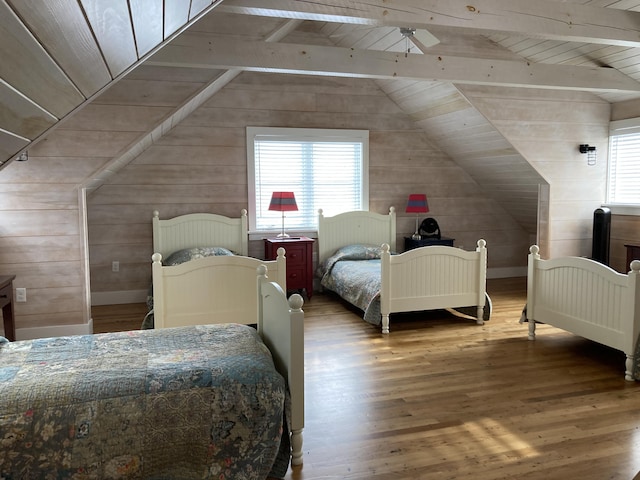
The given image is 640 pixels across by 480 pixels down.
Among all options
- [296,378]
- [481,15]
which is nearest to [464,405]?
[296,378]

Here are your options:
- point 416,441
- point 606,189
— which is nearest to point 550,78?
point 606,189

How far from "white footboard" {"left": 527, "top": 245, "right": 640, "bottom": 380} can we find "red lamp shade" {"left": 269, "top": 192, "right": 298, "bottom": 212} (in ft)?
8.37

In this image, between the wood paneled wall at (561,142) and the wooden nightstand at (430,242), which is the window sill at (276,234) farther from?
the wood paneled wall at (561,142)

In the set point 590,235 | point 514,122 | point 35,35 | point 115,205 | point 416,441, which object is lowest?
point 416,441

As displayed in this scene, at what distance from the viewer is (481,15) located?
3268mm

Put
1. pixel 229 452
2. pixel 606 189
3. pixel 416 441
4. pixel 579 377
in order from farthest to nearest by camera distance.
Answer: pixel 606 189
pixel 579 377
pixel 416 441
pixel 229 452

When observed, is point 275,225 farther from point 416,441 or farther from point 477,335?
point 416,441

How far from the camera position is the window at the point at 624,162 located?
18.5 feet

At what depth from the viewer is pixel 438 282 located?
183 inches

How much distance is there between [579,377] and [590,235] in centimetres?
316

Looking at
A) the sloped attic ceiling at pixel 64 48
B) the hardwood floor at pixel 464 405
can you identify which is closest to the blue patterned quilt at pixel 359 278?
the hardwood floor at pixel 464 405

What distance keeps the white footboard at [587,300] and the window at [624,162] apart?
90.2 inches

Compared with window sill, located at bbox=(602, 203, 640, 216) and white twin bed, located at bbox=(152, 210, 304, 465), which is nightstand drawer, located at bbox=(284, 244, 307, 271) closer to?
white twin bed, located at bbox=(152, 210, 304, 465)

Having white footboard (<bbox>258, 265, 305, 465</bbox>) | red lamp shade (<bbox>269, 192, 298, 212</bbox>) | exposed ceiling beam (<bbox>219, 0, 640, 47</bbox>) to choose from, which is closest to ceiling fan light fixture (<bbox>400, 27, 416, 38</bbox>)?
exposed ceiling beam (<bbox>219, 0, 640, 47</bbox>)
